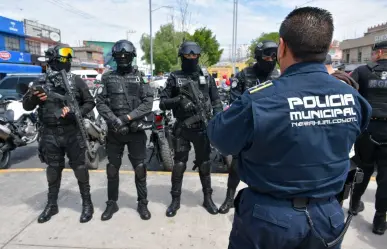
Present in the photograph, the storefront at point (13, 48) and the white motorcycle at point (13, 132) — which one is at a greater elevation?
the storefront at point (13, 48)

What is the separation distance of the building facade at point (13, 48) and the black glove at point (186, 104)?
89.3ft

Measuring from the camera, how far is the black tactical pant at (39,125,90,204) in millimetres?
3131

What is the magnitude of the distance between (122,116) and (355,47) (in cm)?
4709

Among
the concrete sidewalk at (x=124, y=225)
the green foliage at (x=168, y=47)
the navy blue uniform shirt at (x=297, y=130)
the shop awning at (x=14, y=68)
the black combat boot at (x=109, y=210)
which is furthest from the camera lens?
the green foliage at (x=168, y=47)

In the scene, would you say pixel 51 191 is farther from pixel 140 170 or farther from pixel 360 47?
pixel 360 47

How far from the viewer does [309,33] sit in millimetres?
1311

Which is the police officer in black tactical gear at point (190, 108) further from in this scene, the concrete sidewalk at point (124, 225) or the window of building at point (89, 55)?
the window of building at point (89, 55)

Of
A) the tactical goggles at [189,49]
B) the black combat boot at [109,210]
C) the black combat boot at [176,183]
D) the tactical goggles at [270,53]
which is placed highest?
the tactical goggles at [189,49]

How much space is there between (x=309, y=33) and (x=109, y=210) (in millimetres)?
2857

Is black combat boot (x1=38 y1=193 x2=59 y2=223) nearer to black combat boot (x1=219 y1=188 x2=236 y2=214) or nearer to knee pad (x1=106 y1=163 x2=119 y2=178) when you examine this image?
knee pad (x1=106 y1=163 x2=119 y2=178)

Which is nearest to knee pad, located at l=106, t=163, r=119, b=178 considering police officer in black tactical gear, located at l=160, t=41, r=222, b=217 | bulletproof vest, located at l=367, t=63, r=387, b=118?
police officer in black tactical gear, located at l=160, t=41, r=222, b=217

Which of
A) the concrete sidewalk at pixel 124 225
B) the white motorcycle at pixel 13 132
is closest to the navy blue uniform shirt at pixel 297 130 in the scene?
the concrete sidewalk at pixel 124 225

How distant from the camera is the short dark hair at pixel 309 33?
1.32m

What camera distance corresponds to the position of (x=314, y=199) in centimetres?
140
